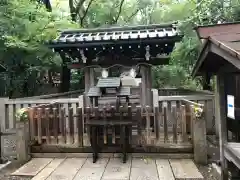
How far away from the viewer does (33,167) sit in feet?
17.5

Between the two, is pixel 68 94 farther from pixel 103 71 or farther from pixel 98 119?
pixel 98 119

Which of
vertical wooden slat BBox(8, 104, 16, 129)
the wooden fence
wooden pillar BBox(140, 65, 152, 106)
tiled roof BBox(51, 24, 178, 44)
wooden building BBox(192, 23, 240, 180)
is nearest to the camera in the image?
wooden building BBox(192, 23, 240, 180)

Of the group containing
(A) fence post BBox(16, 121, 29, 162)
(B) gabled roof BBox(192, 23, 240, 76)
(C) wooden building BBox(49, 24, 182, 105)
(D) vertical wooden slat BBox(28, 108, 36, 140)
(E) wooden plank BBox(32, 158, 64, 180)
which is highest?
(C) wooden building BBox(49, 24, 182, 105)

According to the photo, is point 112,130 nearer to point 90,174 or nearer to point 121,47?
point 90,174

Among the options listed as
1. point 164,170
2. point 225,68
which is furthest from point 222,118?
point 164,170

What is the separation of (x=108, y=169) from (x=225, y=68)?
2.98 m

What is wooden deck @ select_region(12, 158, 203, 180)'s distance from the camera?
4734 millimetres

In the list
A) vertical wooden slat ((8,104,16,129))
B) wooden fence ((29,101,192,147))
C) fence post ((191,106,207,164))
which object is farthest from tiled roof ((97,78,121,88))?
vertical wooden slat ((8,104,16,129))

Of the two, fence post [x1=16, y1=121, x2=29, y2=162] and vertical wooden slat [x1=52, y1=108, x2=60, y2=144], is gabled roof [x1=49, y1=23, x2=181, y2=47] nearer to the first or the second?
vertical wooden slat [x1=52, y1=108, x2=60, y2=144]

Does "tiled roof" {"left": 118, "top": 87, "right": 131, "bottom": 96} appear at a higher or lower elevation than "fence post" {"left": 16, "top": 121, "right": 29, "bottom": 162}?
higher

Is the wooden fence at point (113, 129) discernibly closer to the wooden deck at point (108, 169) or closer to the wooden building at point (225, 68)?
the wooden deck at point (108, 169)

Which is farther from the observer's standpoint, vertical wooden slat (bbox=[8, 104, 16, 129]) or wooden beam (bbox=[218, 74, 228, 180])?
vertical wooden slat (bbox=[8, 104, 16, 129])

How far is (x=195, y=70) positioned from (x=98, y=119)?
256 centimetres

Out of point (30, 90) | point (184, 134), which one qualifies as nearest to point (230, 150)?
point (184, 134)
